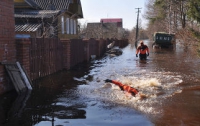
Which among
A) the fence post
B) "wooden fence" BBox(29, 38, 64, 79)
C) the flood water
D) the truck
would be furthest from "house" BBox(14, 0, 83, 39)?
the truck

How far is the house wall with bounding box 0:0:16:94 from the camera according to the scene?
7238 mm

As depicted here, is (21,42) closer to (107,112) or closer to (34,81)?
(34,81)

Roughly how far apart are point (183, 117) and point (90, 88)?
144 inches

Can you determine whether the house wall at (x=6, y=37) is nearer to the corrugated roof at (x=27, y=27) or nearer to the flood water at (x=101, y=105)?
the flood water at (x=101, y=105)

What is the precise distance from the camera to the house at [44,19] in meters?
18.8

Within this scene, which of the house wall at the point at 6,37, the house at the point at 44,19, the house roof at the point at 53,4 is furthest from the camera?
the house roof at the point at 53,4

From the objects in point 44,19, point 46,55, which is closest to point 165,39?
point 44,19

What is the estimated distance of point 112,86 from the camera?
8.69m

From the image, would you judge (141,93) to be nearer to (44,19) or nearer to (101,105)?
(101,105)

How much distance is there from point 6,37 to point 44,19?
42.6ft

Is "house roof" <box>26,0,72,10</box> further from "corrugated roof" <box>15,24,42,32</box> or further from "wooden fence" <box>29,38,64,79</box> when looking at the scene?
"wooden fence" <box>29,38,64,79</box>

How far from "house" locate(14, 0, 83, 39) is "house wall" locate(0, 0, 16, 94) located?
22.4 feet

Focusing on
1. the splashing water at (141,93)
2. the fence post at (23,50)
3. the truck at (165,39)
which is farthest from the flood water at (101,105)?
the truck at (165,39)

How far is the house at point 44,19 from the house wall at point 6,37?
22.4 feet
